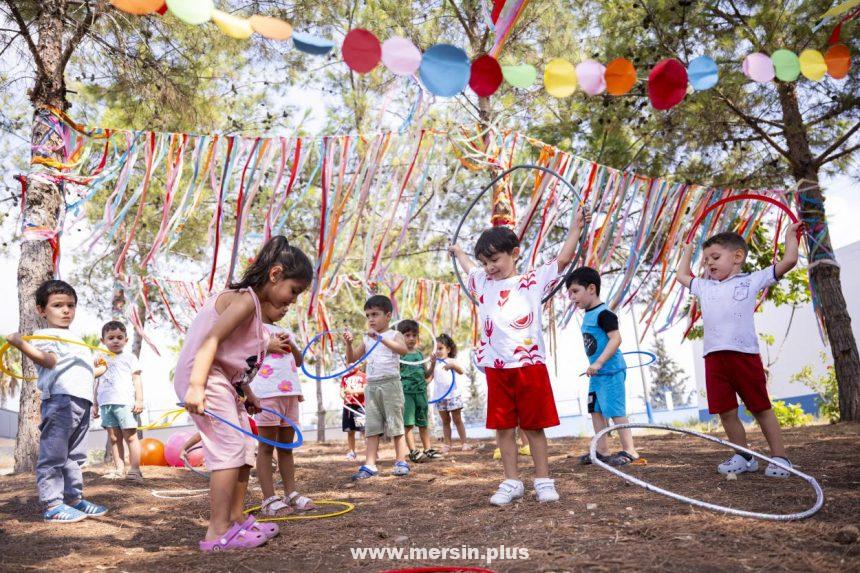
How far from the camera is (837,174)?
7.79m

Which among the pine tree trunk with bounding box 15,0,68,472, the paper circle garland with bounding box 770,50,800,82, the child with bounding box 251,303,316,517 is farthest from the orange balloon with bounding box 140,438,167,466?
the paper circle garland with bounding box 770,50,800,82

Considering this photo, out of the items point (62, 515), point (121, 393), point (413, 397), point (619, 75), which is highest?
point (619, 75)

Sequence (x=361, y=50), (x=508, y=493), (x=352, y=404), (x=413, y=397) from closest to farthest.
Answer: (x=361, y=50), (x=508, y=493), (x=413, y=397), (x=352, y=404)

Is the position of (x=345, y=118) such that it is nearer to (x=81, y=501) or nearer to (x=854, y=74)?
(x=854, y=74)

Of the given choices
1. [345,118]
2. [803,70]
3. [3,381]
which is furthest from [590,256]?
[3,381]

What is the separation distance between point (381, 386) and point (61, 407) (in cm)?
237

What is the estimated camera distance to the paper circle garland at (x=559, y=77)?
11.9 ft

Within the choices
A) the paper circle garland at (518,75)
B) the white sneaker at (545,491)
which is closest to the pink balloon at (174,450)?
the white sneaker at (545,491)

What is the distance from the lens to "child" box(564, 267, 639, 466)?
4.62 meters

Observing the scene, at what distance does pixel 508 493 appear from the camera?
3.39m

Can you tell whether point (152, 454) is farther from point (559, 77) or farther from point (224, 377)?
point (559, 77)

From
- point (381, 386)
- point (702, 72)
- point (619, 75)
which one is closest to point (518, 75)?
point (619, 75)

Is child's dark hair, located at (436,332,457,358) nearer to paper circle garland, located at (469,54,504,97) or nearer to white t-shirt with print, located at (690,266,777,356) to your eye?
white t-shirt with print, located at (690,266,777,356)

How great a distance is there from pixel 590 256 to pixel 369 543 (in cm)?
416
